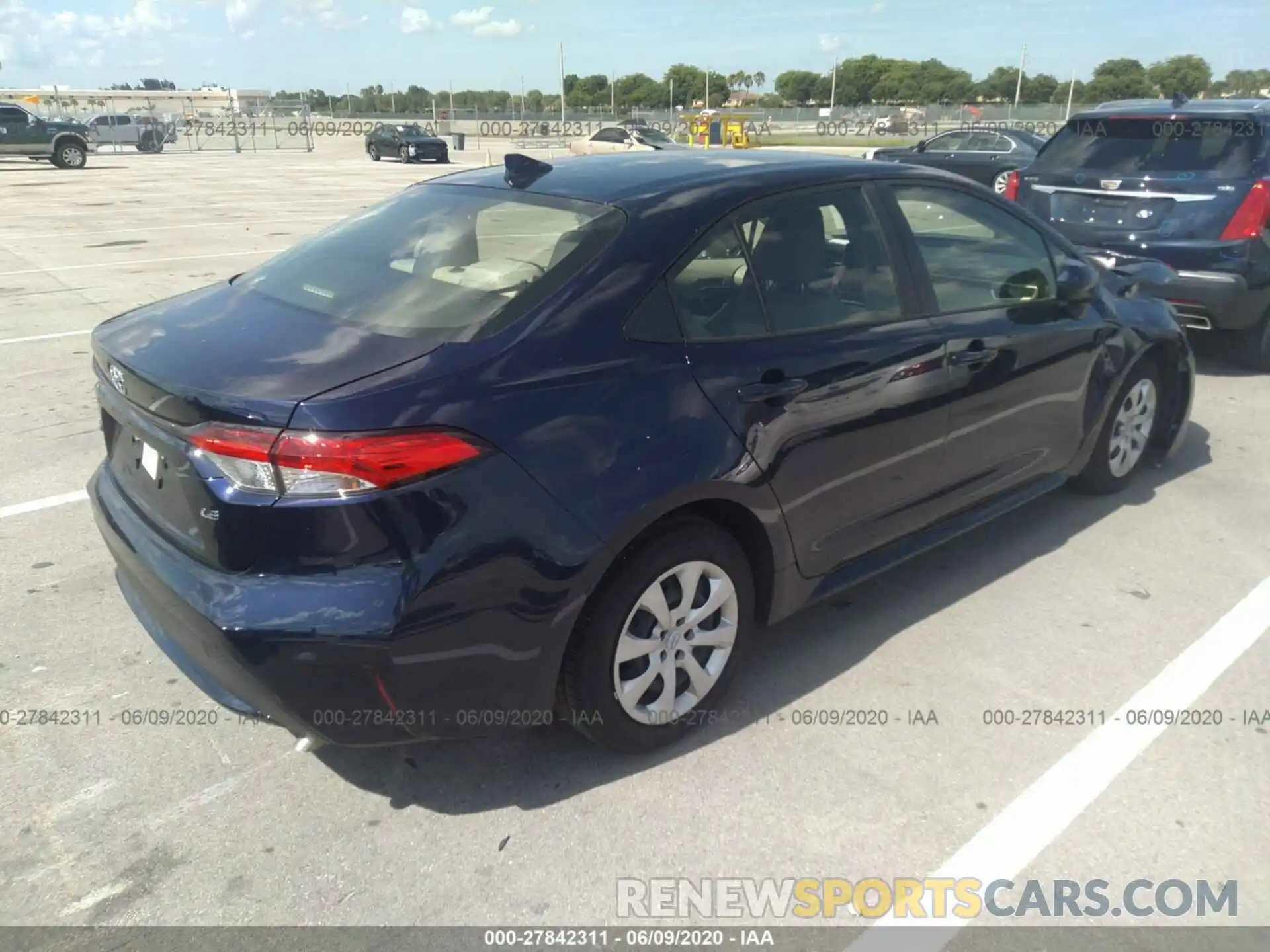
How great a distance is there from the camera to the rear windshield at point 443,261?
108 inches

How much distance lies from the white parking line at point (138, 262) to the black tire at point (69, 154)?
21830 mm

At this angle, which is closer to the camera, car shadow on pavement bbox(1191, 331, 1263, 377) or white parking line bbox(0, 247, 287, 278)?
car shadow on pavement bbox(1191, 331, 1263, 377)

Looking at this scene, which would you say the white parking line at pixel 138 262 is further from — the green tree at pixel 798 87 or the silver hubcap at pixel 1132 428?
the green tree at pixel 798 87

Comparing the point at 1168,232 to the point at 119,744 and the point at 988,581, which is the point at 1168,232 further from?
the point at 119,744

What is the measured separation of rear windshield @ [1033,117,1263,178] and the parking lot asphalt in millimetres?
3632

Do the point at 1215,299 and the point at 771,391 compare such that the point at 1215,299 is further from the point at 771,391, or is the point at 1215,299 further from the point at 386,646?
the point at 386,646

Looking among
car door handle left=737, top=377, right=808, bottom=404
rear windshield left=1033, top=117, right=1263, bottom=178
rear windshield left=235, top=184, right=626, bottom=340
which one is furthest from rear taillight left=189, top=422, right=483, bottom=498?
rear windshield left=1033, top=117, right=1263, bottom=178

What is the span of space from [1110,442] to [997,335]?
1.36 m

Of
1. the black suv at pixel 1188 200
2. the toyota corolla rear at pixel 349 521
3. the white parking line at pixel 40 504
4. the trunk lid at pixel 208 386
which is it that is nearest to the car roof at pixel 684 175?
the toyota corolla rear at pixel 349 521

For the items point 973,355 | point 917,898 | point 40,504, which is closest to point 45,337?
point 40,504

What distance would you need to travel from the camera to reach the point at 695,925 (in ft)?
8.05

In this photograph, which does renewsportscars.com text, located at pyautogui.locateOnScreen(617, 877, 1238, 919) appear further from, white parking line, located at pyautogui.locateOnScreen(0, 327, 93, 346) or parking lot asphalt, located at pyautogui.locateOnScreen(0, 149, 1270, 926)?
white parking line, located at pyautogui.locateOnScreen(0, 327, 93, 346)

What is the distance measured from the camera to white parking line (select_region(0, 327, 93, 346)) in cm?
780

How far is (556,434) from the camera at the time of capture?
253 centimetres
